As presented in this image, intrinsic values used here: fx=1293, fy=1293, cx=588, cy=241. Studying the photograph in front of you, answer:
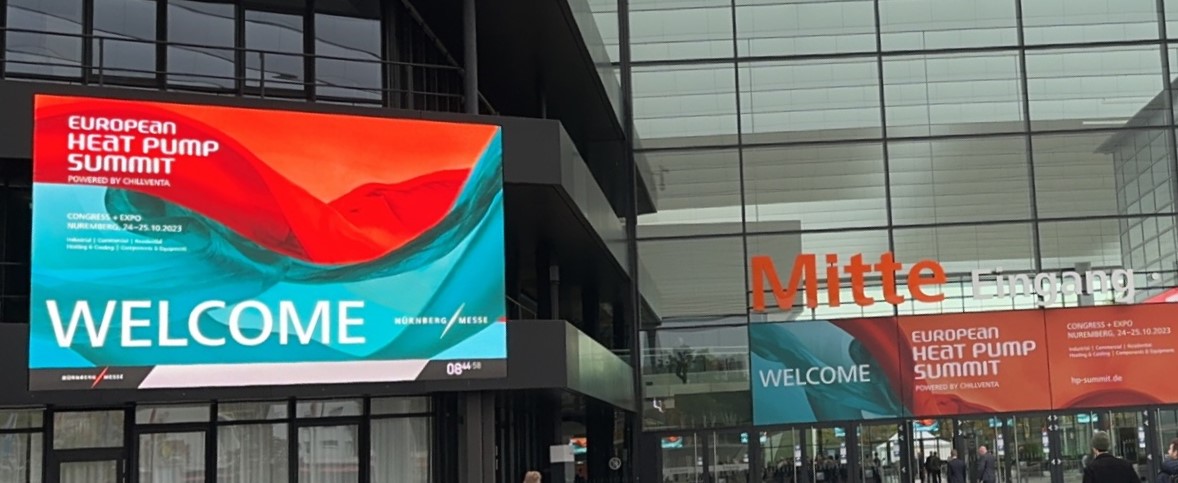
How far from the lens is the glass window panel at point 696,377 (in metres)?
29.5

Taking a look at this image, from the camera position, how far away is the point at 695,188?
31.0m

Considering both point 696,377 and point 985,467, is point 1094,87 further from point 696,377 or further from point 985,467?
point 696,377

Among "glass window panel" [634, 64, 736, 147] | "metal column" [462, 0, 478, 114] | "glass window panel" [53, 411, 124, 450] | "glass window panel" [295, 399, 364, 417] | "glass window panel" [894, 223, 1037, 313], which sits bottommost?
"glass window panel" [53, 411, 124, 450]

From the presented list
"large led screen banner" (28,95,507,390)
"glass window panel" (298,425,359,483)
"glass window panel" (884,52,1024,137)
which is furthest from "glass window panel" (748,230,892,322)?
"glass window panel" (298,425,359,483)

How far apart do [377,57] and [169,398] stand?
6495mm

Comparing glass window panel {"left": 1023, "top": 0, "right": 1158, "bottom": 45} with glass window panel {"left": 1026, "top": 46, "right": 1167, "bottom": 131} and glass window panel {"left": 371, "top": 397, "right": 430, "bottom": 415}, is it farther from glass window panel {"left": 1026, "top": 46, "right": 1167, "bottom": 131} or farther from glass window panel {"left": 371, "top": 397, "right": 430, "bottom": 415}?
glass window panel {"left": 371, "top": 397, "right": 430, "bottom": 415}

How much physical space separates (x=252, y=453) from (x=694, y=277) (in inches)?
553

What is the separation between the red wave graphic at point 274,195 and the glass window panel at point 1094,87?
1762cm

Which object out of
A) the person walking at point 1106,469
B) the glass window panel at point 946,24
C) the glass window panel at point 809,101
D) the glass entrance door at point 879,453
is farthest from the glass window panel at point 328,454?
the glass window panel at point 946,24

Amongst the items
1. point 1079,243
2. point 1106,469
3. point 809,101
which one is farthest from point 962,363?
point 1106,469

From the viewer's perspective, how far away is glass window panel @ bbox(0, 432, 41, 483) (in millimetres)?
17047

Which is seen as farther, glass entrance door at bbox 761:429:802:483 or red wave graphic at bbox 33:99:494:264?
glass entrance door at bbox 761:429:802:483

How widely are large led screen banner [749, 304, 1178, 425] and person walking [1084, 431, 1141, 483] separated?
56.4 ft

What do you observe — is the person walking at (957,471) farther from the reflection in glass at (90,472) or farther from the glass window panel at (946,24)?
the reflection in glass at (90,472)
